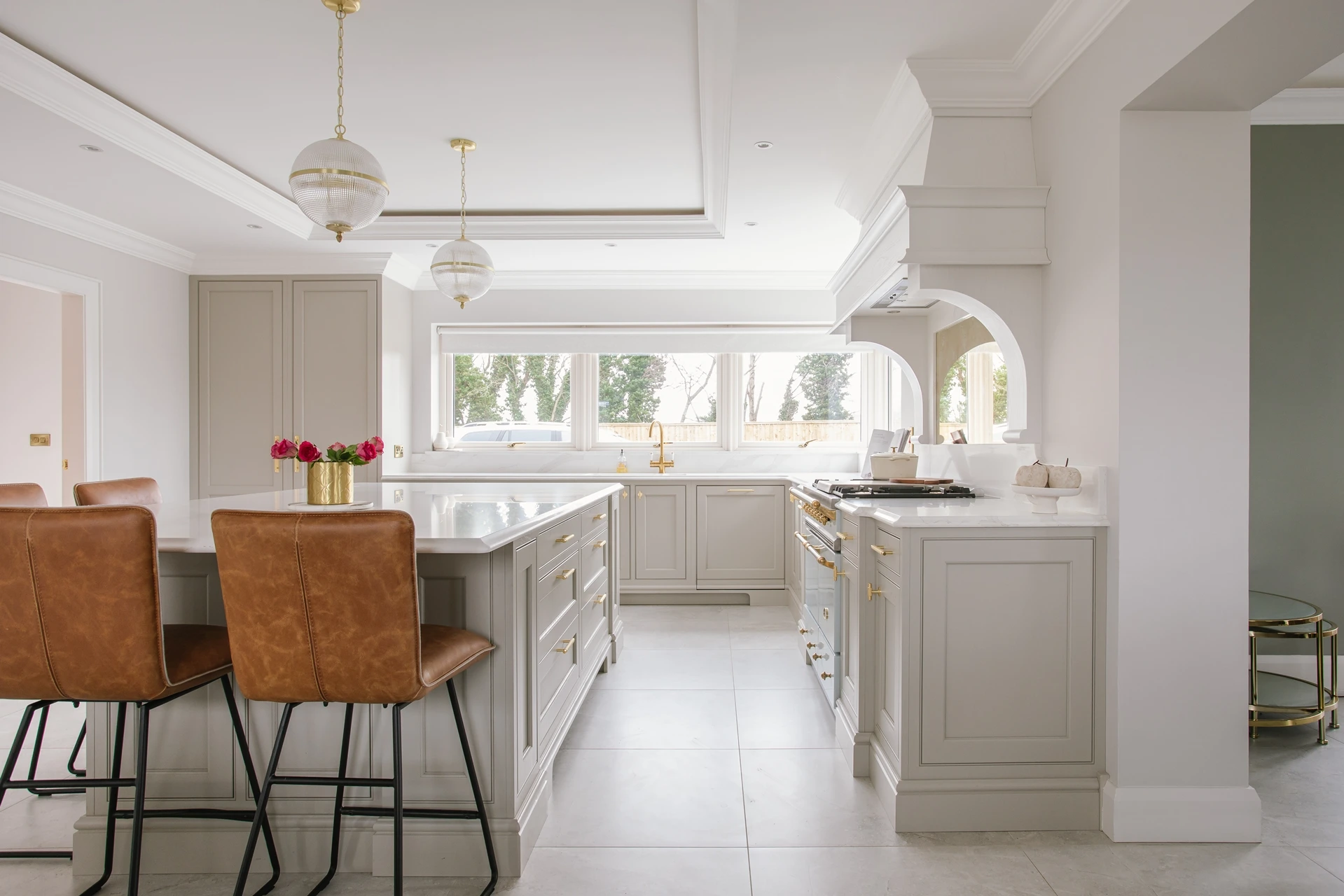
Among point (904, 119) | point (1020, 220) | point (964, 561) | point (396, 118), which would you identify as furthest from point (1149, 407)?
point (396, 118)

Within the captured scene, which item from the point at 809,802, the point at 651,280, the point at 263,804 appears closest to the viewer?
the point at 263,804

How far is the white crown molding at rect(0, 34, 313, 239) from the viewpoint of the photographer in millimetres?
2688

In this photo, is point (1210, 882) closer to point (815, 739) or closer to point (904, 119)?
point (815, 739)

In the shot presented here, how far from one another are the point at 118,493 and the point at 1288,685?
4.29 m

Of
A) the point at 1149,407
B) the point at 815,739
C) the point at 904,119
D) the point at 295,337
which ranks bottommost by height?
the point at 815,739

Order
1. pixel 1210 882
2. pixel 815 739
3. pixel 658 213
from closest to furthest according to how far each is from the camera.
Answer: pixel 1210 882 < pixel 815 739 < pixel 658 213

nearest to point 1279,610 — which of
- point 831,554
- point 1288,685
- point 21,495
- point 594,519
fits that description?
point 1288,685

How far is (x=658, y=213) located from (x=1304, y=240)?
3103 millimetres

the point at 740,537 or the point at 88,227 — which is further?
the point at 740,537

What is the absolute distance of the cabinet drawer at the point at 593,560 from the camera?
2.94 m

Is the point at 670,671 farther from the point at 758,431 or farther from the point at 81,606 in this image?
the point at 758,431

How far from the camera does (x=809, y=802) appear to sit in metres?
2.29

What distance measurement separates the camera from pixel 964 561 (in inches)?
84.9

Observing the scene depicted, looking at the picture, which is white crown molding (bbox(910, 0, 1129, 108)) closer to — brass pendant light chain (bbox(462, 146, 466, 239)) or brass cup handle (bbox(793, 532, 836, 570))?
brass cup handle (bbox(793, 532, 836, 570))
